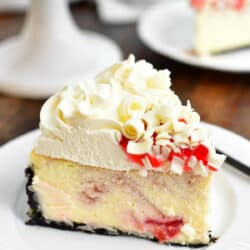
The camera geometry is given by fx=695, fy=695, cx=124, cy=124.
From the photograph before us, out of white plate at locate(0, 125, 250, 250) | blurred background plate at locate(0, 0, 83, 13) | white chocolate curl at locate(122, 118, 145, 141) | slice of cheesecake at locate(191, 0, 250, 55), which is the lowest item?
blurred background plate at locate(0, 0, 83, 13)

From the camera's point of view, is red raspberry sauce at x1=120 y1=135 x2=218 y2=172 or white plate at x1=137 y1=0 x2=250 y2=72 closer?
red raspberry sauce at x1=120 y1=135 x2=218 y2=172

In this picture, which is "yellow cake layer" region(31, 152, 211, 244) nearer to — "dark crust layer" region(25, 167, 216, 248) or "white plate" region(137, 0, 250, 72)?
"dark crust layer" region(25, 167, 216, 248)

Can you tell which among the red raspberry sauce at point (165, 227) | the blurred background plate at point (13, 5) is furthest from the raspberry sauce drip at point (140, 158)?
the blurred background plate at point (13, 5)

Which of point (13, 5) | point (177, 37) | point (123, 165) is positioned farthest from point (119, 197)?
point (13, 5)

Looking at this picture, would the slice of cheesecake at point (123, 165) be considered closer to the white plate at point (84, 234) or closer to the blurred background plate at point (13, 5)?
the white plate at point (84, 234)

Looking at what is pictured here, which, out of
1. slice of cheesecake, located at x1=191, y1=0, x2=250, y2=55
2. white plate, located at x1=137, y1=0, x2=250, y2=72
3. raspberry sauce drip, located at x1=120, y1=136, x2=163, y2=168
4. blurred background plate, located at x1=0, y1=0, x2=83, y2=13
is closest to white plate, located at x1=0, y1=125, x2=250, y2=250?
raspberry sauce drip, located at x1=120, y1=136, x2=163, y2=168

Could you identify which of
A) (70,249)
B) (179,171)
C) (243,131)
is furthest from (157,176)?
(243,131)
